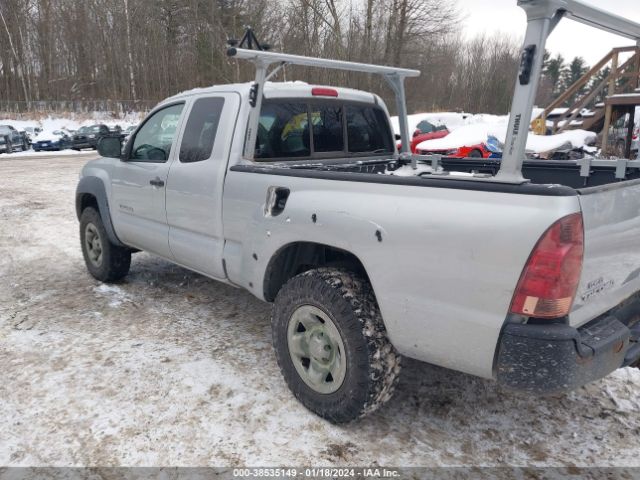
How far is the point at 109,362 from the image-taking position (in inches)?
145

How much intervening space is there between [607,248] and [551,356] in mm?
584

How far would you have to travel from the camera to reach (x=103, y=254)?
17.3 feet

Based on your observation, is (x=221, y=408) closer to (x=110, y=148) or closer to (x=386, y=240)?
(x=386, y=240)

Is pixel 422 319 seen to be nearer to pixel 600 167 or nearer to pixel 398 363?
pixel 398 363

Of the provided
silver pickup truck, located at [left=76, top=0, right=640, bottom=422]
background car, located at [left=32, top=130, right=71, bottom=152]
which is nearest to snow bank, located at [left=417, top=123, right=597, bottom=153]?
silver pickup truck, located at [left=76, top=0, right=640, bottom=422]

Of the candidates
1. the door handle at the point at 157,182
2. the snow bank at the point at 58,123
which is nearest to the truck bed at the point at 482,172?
A: the door handle at the point at 157,182

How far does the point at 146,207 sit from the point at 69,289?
1.56 metres

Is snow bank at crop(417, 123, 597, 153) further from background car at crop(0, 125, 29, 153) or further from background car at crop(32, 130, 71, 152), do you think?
background car at crop(0, 125, 29, 153)

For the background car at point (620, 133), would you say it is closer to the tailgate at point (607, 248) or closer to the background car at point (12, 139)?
the tailgate at point (607, 248)

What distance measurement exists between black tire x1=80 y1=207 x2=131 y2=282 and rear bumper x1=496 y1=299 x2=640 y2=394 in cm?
416

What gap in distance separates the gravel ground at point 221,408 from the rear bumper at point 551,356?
2.24ft

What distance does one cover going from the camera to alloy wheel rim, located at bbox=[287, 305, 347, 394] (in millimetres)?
2826

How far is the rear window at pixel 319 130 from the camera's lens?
384 cm

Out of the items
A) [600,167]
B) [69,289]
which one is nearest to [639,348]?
[600,167]
